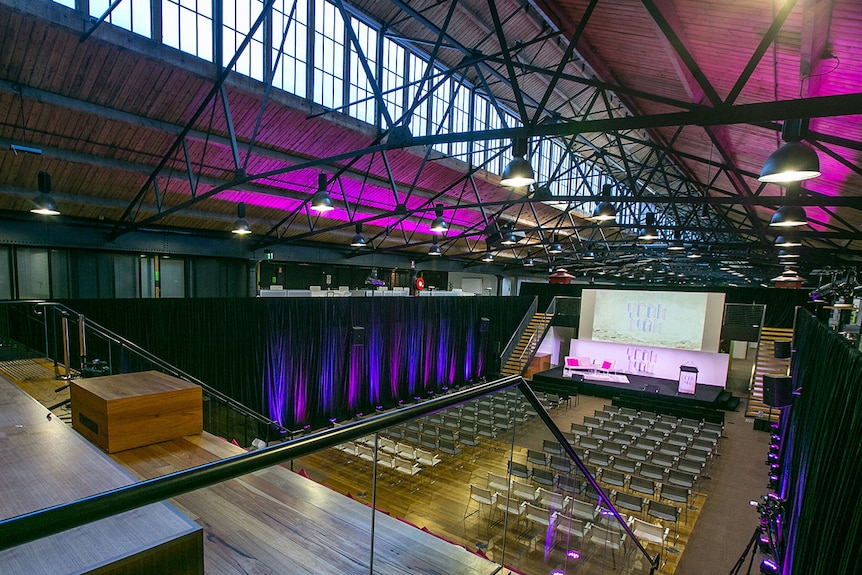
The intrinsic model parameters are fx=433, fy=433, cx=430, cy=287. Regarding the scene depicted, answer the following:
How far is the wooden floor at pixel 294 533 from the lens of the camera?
6.88ft

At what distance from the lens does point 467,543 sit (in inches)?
294

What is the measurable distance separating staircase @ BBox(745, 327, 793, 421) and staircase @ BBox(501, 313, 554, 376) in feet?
27.4

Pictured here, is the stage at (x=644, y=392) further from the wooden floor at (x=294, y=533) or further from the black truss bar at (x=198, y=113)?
the wooden floor at (x=294, y=533)

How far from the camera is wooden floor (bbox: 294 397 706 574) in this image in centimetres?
706

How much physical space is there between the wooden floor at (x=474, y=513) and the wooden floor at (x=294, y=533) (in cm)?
293

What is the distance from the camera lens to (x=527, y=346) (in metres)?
20.8

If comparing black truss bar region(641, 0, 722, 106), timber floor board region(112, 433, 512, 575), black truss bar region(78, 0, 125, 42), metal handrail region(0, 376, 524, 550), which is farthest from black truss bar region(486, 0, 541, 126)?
black truss bar region(78, 0, 125, 42)

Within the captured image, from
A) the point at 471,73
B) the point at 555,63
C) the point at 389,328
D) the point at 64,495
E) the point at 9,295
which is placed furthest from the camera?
the point at 389,328

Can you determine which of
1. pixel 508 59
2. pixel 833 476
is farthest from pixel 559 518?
pixel 508 59

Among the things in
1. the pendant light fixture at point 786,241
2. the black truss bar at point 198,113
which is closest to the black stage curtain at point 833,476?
the pendant light fixture at point 786,241

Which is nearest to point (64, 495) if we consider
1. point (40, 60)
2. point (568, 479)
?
point (40, 60)

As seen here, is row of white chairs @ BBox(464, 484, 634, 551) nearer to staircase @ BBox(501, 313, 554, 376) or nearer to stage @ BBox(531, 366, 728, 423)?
stage @ BBox(531, 366, 728, 423)

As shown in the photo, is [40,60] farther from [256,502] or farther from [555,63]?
[555,63]

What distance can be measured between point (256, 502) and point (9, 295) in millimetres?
12162
